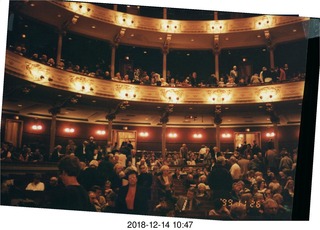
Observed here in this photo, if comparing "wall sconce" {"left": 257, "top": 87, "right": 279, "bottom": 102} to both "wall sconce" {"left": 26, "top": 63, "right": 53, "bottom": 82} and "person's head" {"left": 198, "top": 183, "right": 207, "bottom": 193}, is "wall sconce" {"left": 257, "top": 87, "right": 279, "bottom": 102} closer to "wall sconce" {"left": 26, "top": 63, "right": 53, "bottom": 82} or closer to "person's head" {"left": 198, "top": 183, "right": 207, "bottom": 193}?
"person's head" {"left": 198, "top": 183, "right": 207, "bottom": 193}

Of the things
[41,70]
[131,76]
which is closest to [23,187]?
[41,70]

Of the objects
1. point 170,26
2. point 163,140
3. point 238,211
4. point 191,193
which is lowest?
point 238,211

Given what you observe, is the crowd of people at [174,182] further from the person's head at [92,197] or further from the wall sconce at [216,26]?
the wall sconce at [216,26]

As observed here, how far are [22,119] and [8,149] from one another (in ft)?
2.23

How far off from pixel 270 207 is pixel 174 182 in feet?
7.15

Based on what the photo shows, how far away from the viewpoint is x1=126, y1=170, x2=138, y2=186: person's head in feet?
22.2

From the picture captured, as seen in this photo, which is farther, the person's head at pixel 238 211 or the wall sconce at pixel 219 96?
the wall sconce at pixel 219 96

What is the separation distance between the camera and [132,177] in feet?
22.3

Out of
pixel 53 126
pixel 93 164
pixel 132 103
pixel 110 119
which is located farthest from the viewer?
pixel 132 103

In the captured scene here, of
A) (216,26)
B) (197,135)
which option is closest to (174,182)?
(197,135)

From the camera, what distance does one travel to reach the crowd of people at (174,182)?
6.51 metres

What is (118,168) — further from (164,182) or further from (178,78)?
(178,78)

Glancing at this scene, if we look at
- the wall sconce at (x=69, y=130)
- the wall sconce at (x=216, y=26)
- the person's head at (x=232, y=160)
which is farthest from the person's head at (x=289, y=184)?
the wall sconce at (x=69, y=130)

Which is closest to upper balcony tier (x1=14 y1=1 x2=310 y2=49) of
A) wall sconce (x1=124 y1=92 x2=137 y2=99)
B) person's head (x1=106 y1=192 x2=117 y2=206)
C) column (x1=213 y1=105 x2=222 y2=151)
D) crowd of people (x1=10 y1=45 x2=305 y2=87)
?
crowd of people (x1=10 y1=45 x2=305 y2=87)
